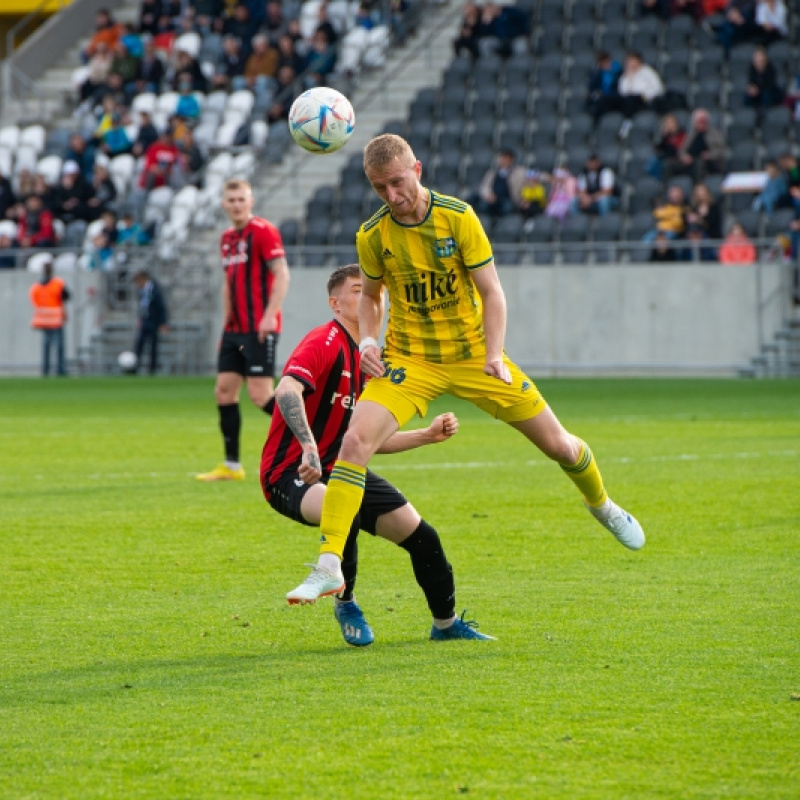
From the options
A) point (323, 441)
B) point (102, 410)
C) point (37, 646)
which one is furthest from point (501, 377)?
point (102, 410)

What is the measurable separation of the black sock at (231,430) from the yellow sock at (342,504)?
6.18 m

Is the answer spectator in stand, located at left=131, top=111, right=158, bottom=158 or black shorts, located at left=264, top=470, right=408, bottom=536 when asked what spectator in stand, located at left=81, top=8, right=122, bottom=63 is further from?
black shorts, located at left=264, top=470, right=408, bottom=536

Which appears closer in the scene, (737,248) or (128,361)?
(737,248)

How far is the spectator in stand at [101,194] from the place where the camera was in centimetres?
3116

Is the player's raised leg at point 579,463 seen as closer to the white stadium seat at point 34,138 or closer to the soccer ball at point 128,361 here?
the soccer ball at point 128,361

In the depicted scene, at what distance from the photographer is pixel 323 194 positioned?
2938 cm

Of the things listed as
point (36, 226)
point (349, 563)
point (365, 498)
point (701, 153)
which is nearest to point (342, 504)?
point (365, 498)

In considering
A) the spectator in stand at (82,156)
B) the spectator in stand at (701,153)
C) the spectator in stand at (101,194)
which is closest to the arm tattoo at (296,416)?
the spectator in stand at (701,153)

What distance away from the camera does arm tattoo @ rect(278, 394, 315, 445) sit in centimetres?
608

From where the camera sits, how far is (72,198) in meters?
31.5

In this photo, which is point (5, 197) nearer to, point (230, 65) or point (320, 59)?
point (230, 65)

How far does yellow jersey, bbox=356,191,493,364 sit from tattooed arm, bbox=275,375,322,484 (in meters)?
0.60

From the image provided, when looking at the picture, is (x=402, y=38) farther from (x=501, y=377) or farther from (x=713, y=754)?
(x=713, y=754)

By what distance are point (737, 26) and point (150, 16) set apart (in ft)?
48.9
